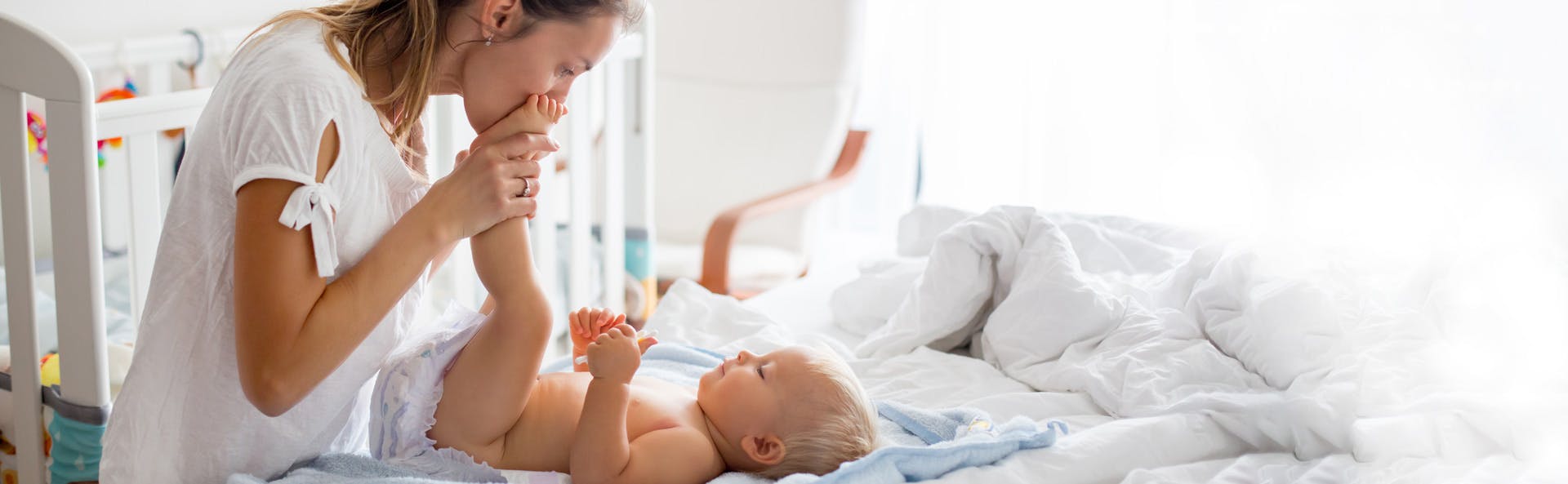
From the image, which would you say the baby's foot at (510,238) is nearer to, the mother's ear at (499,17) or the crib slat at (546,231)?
the mother's ear at (499,17)

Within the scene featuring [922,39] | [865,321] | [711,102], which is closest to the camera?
[865,321]

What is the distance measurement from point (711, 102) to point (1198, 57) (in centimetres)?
115

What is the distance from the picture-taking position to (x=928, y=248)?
209 cm

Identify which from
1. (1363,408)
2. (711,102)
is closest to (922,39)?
(711,102)

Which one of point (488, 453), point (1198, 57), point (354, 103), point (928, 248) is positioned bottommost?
point (488, 453)

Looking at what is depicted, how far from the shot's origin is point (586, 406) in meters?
1.18

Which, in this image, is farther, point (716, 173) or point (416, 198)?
point (716, 173)

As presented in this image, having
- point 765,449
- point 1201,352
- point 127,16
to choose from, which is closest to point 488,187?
point 765,449

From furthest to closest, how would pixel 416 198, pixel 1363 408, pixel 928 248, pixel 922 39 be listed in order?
pixel 922 39 < pixel 928 248 < pixel 1363 408 < pixel 416 198

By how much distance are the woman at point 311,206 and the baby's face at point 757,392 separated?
1.01 feet

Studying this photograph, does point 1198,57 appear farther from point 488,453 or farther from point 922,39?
point 488,453

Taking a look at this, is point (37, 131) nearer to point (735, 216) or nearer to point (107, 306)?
point (107, 306)

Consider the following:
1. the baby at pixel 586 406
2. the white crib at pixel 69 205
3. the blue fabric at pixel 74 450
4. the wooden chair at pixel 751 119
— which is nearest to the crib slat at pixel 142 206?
the white crib at pixel 69 205

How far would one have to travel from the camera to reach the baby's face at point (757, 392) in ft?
4.25
